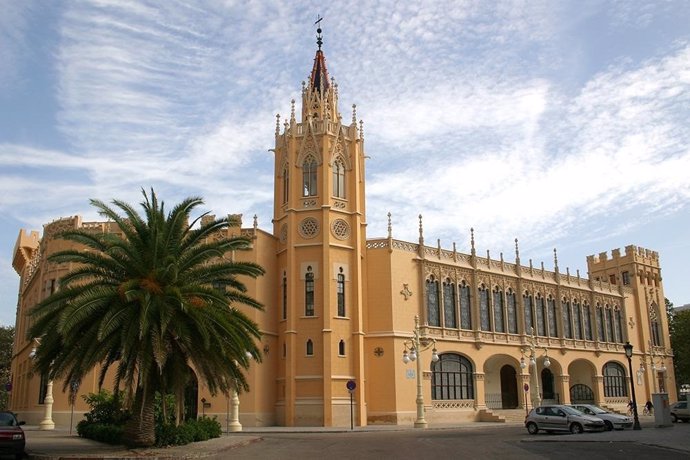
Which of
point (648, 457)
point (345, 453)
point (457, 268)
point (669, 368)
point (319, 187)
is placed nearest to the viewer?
point (648, 457)

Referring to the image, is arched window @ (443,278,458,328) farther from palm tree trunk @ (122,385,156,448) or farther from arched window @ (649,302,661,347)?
arched window @ (649,302,661,347)

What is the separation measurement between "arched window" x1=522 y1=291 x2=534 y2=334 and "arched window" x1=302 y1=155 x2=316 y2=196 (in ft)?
65.5

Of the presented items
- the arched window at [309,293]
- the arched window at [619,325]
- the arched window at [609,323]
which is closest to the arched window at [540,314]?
the arched window at [609,323]

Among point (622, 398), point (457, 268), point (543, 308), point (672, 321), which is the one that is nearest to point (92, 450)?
point (457, 268)

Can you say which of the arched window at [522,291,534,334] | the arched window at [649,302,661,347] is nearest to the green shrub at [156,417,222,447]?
the arched window at [522,291,534,334]

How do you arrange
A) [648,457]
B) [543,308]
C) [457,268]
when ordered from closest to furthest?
[648,457]
[457,268]
[543,308]

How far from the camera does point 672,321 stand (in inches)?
2840

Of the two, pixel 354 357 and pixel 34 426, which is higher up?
pixel 354 357

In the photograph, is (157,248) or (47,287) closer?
(157,248)

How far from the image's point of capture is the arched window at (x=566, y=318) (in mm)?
54750

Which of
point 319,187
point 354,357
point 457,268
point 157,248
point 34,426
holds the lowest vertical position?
point 34,426

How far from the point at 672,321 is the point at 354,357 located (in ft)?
156

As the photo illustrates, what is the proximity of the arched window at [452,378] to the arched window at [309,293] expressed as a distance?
9.35 meters

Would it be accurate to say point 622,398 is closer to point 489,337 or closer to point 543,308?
point 543,308
